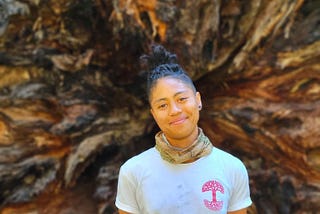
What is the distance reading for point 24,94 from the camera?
6.07ft

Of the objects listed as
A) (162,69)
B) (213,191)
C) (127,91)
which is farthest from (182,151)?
(127,91)

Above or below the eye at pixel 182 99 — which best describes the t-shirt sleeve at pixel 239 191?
below

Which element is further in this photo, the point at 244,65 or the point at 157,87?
the point at 244,65

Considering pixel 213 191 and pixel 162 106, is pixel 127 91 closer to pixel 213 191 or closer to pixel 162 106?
pixel 162 106

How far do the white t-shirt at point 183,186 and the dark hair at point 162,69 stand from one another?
0.22 m

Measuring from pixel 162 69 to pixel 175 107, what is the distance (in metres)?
0.15

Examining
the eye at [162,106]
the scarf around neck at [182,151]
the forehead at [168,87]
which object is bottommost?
the scarf around neck at [182,151]

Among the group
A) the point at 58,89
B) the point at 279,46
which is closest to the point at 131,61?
the point at 58,89

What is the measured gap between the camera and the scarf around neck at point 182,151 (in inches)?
44.9

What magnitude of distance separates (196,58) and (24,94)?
0.84 metres

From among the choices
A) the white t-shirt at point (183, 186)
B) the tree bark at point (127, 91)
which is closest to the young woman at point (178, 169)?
the white t-shirt at point (183, 186)

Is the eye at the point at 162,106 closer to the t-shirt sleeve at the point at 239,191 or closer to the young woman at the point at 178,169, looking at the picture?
the young woman at the point at 178,169

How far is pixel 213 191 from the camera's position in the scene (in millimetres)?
1115

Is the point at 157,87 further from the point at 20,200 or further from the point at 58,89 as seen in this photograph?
the point at 20,200
